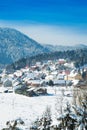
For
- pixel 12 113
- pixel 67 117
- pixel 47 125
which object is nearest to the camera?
pixel 67 117

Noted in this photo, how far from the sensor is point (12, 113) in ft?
156

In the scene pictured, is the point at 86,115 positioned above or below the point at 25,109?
above

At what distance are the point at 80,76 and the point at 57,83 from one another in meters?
14.4

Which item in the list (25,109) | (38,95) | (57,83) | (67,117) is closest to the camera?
(67,117)

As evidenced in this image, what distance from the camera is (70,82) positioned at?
330ft

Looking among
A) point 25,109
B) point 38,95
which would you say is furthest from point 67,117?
point 38,95

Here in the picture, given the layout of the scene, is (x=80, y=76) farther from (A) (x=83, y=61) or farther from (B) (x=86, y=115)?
(B) (x=86, y=115)

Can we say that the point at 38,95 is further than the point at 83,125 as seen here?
Yes

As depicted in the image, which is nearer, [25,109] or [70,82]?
[25,109]

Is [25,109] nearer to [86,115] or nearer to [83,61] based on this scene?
[86,115]

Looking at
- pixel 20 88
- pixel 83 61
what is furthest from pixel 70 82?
pixel 83 61

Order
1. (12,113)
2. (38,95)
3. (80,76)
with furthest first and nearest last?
(80,76) → (38,95) → (12,113)

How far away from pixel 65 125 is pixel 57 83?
86.8m

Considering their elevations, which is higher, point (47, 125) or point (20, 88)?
point (47, 125)
